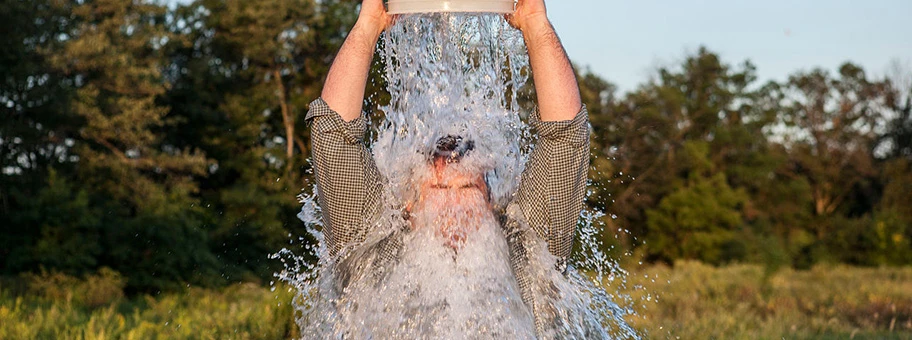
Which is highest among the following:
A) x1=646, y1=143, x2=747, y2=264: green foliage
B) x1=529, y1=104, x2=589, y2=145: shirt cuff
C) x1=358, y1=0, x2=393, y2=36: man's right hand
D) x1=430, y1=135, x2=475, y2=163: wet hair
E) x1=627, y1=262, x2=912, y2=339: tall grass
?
x1=358, y1=0, x2=393, y2=36: man's right hand

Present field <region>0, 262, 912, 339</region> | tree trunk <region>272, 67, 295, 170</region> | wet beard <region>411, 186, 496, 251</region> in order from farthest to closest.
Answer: tree trunk <region>272, 67, 295, 170</region>
field <region>0, 262, 912, 339</region>
wet beard <region>411, 186, 496, 251</region>

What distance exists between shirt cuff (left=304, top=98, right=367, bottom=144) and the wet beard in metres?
0.39

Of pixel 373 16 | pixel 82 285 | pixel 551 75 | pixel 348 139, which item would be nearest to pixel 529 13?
pixel 551 75

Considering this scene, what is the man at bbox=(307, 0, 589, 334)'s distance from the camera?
3365 millimetres

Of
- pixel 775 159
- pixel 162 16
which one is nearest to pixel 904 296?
pixel 162 16

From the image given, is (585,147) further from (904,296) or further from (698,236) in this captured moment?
(698,236)

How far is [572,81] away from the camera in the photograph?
3408mm

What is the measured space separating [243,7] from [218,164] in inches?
183

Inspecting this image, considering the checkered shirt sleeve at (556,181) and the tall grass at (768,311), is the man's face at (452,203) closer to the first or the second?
the checkered shirt sleeve at (556,181)

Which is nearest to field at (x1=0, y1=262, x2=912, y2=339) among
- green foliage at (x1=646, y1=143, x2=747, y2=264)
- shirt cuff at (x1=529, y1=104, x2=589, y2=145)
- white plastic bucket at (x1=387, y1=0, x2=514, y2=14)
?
shirt cuff at (x1=529, y1=104, x2=589, y2=145)

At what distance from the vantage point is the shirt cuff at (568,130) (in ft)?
11.0

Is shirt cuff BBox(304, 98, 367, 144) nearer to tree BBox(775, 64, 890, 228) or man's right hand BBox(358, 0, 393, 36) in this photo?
man's right hand BBox(358, 0, 393, 36)

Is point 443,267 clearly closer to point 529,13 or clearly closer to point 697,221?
point 529,13

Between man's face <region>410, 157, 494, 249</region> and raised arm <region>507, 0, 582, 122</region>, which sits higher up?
raised arm <region>507, 0, 582, 122</region>
